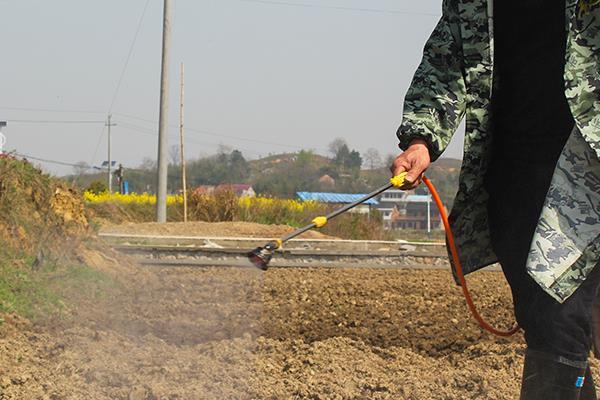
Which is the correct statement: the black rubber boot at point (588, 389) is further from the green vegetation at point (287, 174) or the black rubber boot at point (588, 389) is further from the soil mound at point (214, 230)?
the green vegetation at point (287, 174)

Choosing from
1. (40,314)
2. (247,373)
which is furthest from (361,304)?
(247,373)

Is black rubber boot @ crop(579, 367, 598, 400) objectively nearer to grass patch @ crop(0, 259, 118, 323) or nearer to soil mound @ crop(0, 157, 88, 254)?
grass patch @ crop(0, 259, 118, 323)

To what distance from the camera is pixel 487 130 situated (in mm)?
2859

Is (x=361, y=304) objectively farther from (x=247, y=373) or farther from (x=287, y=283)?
(x=247, y=373)

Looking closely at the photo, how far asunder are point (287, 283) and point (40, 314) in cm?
298

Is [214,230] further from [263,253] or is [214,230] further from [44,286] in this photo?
[263,253]

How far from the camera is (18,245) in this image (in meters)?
8.47

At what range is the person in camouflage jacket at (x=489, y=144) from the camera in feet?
8.47

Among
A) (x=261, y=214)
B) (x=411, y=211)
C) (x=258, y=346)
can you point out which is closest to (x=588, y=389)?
(x=258, y=346)

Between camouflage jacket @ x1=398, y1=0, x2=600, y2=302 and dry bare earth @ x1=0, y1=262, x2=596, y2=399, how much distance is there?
5.81 ft

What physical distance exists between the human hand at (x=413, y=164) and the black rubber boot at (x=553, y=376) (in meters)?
0.52

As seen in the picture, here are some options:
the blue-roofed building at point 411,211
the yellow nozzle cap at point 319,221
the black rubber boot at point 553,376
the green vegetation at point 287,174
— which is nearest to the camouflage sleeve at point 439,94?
the yellow nozzle cap at point 319,221

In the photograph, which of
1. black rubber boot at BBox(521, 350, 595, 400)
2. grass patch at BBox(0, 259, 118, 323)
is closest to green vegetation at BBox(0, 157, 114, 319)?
grass patch at BBox(0, 259, 118, 323)

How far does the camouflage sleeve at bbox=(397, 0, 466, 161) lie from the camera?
9.41 ft
